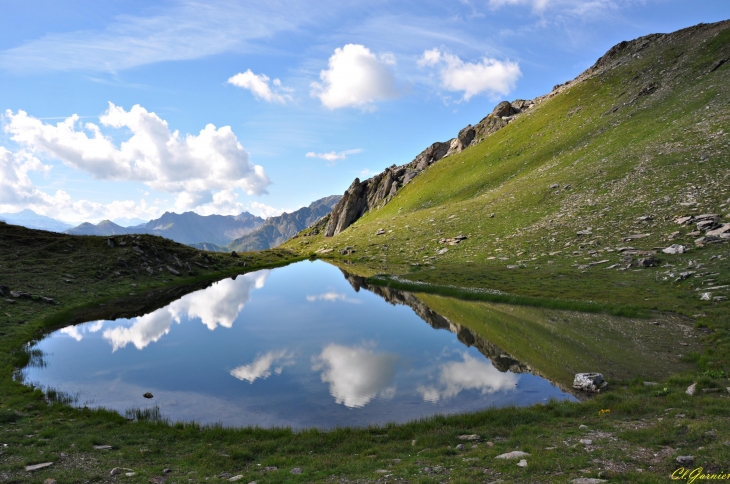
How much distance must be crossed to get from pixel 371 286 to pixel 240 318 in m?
23.2

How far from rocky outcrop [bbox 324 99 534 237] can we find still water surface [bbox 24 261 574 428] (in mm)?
125526

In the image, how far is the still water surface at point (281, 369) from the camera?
20812 mm

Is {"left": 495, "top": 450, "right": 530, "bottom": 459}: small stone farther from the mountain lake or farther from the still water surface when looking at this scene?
the still water surface

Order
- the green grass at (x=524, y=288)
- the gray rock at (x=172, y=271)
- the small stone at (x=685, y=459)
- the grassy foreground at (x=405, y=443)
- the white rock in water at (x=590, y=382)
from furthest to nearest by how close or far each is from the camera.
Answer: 1. the gray rock at (x=172, y=271)
2. the white rock in water at (x=590, y=382)
3. the green grass at (x=524, y=288)
4. the grassy foreground at (x=405, y=443)
5. the small stone at (x=685, y=459)

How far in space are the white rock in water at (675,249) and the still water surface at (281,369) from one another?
1137 inches

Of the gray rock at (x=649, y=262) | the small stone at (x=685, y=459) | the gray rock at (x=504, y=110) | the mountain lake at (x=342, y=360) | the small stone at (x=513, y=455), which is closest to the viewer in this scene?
the small stone at (x=685, y=459)

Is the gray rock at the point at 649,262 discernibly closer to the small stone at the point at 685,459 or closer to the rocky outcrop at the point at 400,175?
the small stone at the point at 685,459

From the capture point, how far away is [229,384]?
24.5 meters

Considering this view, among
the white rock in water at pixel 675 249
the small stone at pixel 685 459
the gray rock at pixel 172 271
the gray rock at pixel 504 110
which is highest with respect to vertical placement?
the gray rock at pixel 504 110

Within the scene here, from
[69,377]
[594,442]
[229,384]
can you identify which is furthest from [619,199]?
[69,377]

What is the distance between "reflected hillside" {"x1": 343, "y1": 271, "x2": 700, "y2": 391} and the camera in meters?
23.7

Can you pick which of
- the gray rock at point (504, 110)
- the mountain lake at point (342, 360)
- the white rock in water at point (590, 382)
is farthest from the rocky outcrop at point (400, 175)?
the white rock in water at point (590, 382)

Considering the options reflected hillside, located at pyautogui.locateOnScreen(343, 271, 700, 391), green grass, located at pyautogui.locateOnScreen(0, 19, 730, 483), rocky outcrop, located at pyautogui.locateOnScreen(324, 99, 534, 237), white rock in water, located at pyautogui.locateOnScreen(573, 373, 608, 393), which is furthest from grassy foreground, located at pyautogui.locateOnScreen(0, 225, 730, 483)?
rocky outcrop, located at pyautogui.locateOnScreen(324, 99, 534, 237)

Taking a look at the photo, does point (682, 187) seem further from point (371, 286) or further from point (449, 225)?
point (371, 286)
